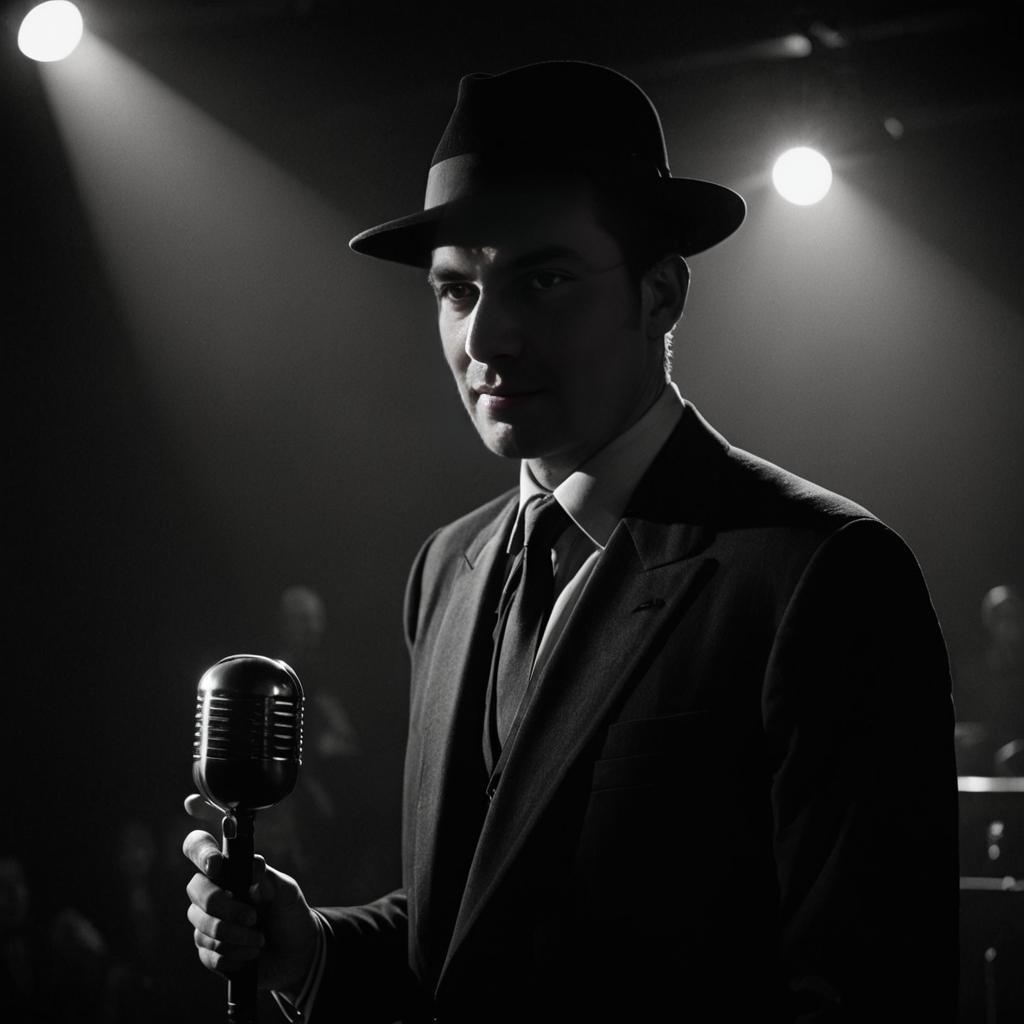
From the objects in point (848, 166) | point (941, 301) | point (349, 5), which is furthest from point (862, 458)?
point (349, 5)

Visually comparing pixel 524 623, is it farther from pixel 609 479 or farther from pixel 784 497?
pixel 784 497

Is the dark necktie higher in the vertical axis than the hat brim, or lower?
lower

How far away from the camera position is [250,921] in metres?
1.35

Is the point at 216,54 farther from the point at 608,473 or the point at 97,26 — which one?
the point at 608,473

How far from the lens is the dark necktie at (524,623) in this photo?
1731 millimetres

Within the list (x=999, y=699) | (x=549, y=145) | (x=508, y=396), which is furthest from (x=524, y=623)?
(x=999, y=699)

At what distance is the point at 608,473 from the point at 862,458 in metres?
7.70

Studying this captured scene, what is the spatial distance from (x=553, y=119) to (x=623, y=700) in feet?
2.81

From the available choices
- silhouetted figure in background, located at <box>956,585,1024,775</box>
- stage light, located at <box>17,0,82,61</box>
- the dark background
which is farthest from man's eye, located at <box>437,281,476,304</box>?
silhouetted figure in background, located at <box>956,585,1024,775</box>

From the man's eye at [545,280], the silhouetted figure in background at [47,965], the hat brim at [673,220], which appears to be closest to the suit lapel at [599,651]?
the man's eye at [545,280]

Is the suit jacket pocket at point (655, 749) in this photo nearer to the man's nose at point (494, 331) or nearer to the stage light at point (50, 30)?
the man's nose at point (494, 331)

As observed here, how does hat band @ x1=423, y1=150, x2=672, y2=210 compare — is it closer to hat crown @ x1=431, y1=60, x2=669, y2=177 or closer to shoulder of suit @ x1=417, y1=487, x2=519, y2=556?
hat crown @ x1=431, y1=60, x2=669, y2=177

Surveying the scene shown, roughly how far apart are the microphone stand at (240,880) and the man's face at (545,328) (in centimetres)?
62

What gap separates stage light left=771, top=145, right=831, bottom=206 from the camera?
689cm
